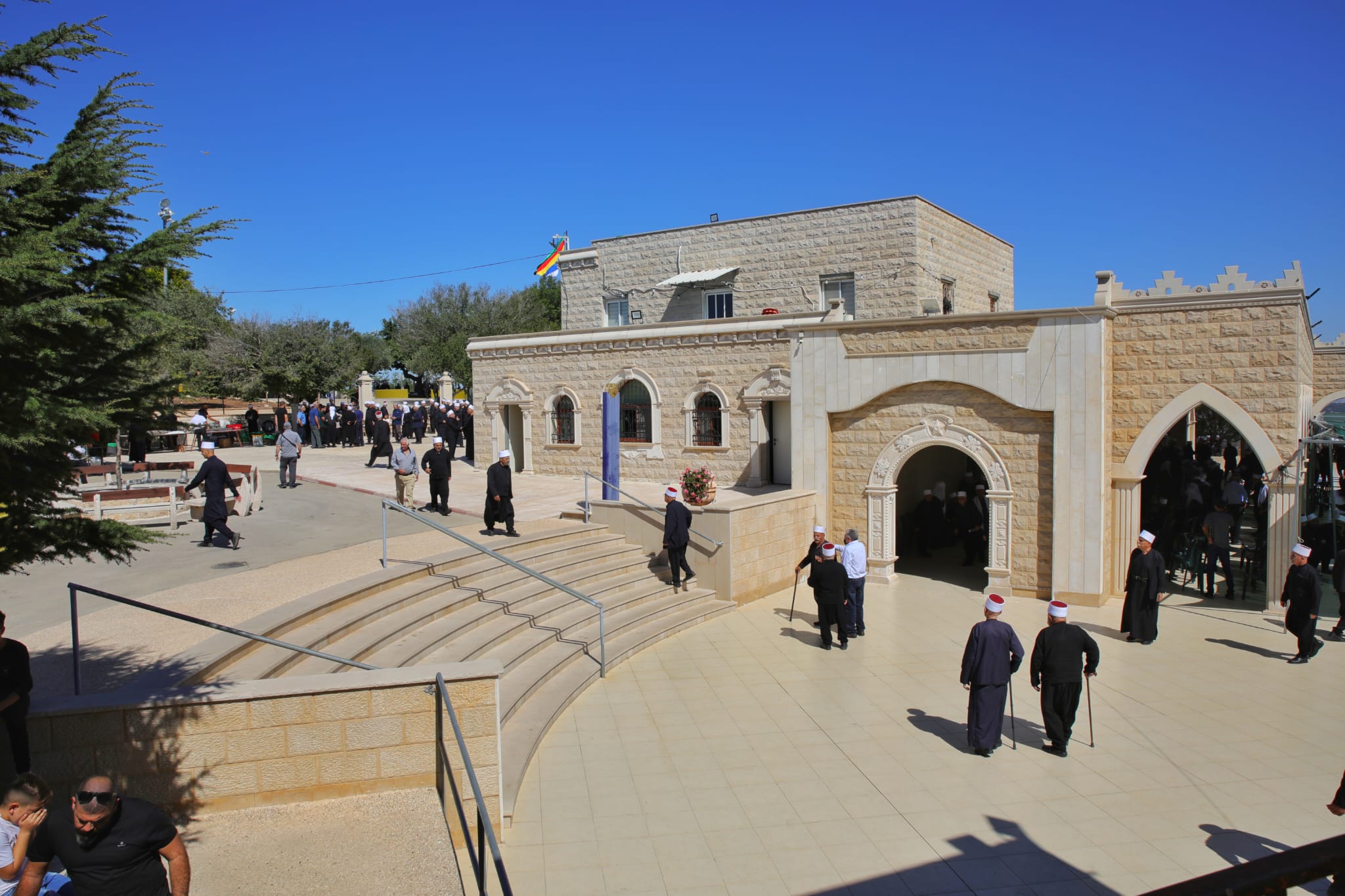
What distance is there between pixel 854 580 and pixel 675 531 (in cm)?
292

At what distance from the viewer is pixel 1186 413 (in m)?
14.7

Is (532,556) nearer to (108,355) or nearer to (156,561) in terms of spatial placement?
(156,561)

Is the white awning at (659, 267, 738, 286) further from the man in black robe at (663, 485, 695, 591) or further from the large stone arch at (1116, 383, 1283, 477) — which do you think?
the large stone arch at (1116, 383, 1283, 477)

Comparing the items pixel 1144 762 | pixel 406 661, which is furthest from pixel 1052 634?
pixel 406 661

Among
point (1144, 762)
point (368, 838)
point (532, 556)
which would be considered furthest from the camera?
point (532, 556)

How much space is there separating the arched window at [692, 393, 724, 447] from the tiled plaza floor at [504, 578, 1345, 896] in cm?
934

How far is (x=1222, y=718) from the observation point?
9977mm

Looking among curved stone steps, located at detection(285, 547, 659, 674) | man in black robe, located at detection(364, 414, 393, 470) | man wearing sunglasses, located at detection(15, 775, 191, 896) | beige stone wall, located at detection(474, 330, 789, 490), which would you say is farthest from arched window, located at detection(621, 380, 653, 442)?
man wearing sunglasses, located at detection(15, 775, 191, 896)

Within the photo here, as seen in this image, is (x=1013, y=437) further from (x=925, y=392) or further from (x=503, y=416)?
(x=503, y=416)

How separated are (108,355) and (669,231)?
75.9 feet

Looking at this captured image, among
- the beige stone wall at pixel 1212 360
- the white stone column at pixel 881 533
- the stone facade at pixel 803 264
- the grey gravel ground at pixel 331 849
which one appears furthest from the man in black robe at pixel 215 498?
the stone facade at pixel 803 264

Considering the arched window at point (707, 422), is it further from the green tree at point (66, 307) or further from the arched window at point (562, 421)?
the green tree at point (66, 307)

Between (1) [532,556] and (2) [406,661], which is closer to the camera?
(2) [406,661]

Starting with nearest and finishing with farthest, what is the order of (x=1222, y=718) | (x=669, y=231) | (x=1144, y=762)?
1. (x=1144, y=762)
2. (x=1222, y=718)
3. (x=669, y=231)
